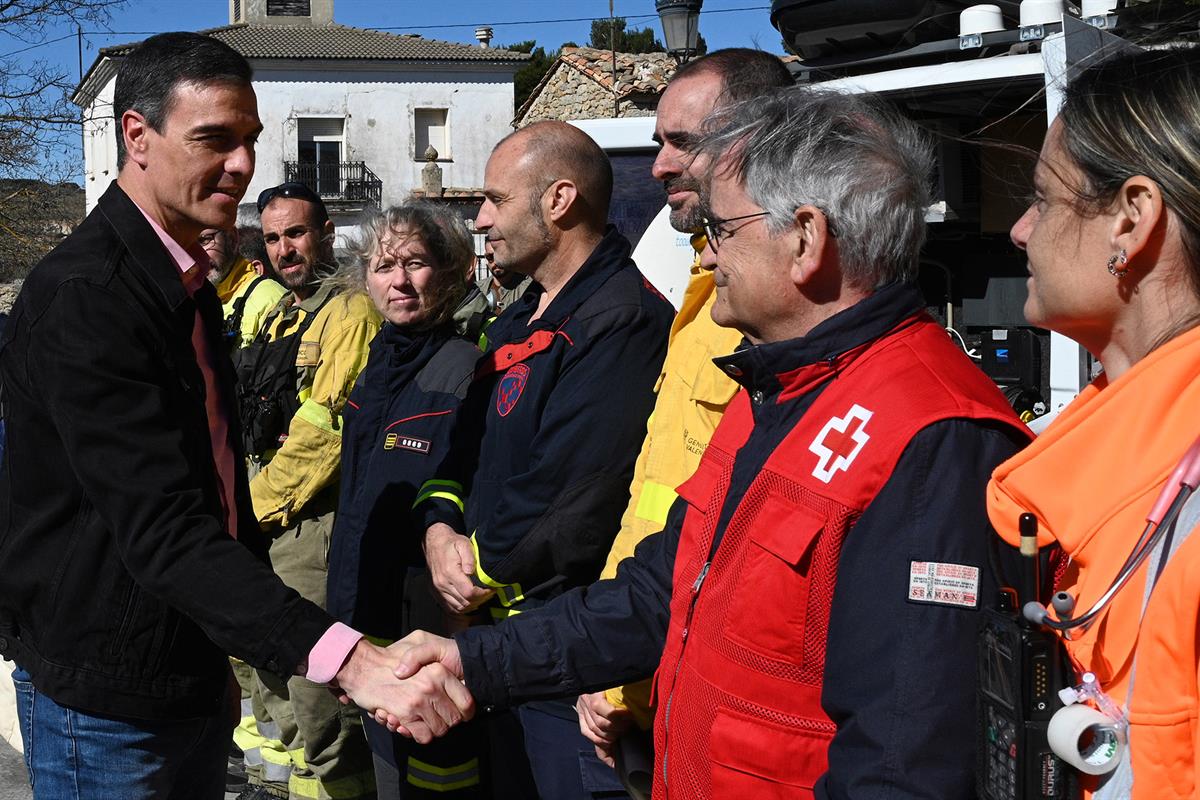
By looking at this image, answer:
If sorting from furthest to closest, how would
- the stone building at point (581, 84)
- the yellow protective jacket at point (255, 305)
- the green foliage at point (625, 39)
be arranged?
the green foliage at point (625, 39) → the stone building at point (581, 84) → the yellow protective jacket at point (255, 305)

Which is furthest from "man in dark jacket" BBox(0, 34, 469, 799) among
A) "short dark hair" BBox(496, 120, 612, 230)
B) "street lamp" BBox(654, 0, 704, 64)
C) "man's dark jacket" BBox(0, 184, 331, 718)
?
"street lamp" BBox(654, 0, 704, 64)

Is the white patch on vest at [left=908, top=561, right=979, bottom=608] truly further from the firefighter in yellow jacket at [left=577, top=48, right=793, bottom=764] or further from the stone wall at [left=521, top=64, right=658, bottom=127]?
the stone wall at [left=521, top=64, right=658, bottom=127]

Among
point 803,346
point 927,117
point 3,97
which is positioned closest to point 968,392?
point 803,346

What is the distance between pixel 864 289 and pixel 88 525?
1.74m

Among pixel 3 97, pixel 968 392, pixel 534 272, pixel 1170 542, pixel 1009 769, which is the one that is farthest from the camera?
pixel 3 97

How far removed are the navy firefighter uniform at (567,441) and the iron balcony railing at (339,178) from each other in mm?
38527

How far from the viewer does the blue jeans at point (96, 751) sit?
2.69 meters

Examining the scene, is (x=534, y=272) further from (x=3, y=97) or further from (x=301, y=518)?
(x=3, y=97)

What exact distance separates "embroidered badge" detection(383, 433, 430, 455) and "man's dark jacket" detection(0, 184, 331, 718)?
140 centimetres

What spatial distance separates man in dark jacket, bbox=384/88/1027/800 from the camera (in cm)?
175

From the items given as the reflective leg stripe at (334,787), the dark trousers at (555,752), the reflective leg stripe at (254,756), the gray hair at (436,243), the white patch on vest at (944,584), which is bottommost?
the reflective leg stripe at (254,756)

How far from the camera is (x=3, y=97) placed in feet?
47.9

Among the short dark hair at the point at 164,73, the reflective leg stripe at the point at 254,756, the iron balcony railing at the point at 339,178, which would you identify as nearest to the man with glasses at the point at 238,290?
the reflective leg stripe at the point at 254,756

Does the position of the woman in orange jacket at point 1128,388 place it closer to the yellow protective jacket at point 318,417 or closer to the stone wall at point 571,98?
A: the yellow protective jacket at point 318,417
